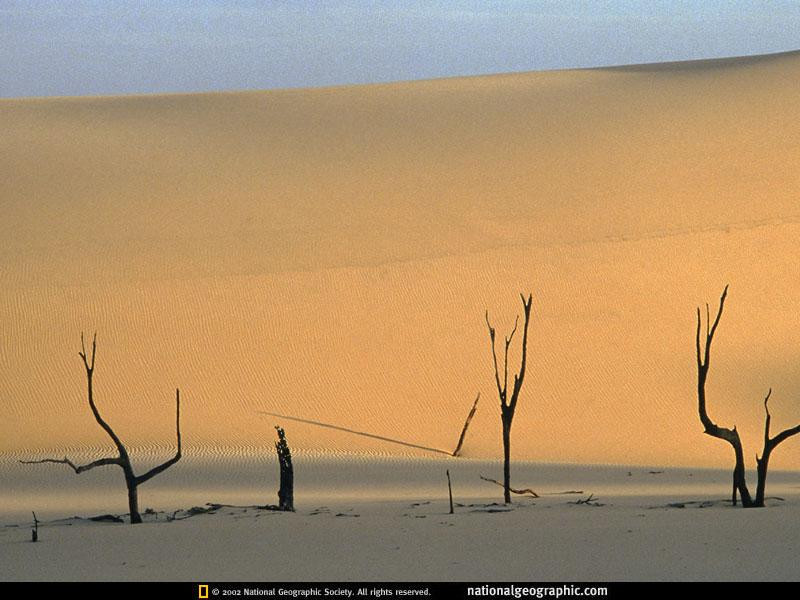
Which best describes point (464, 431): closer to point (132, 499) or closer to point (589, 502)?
point (589, 502)

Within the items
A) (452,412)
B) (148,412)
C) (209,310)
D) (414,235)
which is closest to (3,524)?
(148,412)

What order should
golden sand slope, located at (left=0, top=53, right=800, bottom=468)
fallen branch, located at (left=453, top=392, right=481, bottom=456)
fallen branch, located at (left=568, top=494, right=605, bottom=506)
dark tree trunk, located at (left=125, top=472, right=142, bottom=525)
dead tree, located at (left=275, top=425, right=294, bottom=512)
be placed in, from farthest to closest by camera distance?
golden sand slope, located at (left=0, top=53, right=800, bottom=468) < fallen branch, located at (left=453, top=392, right=481, bottom=456) < fallen branch, located at (left=568, top=494, right=605, bottom=506) < dead tree, located at (left=275, top=425, right=294, bottom=512) < dark tree trunk, located at (left=125, top=472, right=142, bottom=525)

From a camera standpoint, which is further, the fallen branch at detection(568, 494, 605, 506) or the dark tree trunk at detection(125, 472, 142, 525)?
the fallen branch at detection(568, 494, 605, 506)

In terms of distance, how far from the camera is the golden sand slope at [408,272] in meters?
18.7

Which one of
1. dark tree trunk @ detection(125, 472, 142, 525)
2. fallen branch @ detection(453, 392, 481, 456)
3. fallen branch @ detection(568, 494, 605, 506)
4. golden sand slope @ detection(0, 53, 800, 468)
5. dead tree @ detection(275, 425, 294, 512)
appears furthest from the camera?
golden sand slope @ detection(0, 53, 800, 468)

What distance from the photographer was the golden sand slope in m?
18.7

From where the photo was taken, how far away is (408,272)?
23.3 metres

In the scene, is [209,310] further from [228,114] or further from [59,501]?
[228,114]

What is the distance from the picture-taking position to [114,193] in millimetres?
27875

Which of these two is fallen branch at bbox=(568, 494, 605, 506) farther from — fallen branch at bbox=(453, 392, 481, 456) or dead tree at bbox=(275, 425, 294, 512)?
fallen branch at bbox=(453, 392, 481, 456)

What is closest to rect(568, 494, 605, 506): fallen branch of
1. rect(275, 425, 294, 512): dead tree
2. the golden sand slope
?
rect(275, 425, 294, 512): dead tree

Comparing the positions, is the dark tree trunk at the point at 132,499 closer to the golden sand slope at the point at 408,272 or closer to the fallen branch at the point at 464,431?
the golden sand slope at the point at 408,272

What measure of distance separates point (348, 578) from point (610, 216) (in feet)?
60.8

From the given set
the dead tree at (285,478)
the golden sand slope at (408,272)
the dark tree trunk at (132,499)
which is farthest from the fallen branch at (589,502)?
the golden sand slope at (408,272)
